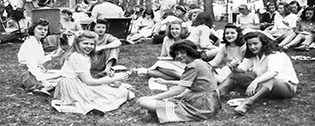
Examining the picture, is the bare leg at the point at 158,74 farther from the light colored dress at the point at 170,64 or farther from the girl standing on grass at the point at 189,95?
the girl standing on grass at the point at 189,95

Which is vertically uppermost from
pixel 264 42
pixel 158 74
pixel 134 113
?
pixel 264 42

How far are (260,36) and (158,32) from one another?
20.4 feet

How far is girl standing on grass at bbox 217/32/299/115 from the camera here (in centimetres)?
495

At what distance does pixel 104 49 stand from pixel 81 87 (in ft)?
7.65

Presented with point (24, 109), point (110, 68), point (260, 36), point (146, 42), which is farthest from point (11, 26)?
point (260, 36)

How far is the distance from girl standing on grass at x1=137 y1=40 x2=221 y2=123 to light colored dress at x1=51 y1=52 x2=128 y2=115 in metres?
0.77

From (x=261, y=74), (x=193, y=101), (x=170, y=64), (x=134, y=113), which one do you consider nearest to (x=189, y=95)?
(x=193, y=101)

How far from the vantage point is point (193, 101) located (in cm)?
451

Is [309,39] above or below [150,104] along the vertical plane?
above

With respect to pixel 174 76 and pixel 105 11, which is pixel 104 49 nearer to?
pixel 174 76

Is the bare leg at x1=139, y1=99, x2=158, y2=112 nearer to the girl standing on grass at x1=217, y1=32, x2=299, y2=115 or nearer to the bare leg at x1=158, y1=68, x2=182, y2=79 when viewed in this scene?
the girl standing on grass at x1=217, y1=32, x2=299, y2=115

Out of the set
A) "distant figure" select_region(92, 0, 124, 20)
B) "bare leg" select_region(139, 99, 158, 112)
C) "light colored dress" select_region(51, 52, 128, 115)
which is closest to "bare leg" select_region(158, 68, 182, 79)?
"light colored dress" select_region(51, 52, 128, 115)

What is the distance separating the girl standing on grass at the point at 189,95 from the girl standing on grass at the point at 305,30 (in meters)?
5.30

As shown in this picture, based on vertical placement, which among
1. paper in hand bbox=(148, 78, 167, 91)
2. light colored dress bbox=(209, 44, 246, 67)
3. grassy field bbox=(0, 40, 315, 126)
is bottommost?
grassy field bbox=(0, 40, 315, 126)
